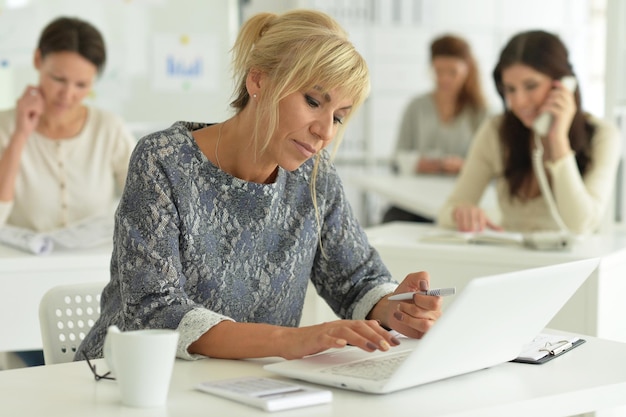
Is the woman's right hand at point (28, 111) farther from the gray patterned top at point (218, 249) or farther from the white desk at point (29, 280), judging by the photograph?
the gray patterned top at point (218, 249)

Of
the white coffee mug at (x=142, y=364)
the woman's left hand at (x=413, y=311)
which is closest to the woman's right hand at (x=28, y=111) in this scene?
the woman's left hand at (x=413, y=311)

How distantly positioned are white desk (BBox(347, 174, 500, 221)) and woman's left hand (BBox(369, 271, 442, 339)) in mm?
2024

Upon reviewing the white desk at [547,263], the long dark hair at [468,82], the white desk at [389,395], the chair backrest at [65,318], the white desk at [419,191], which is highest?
the long dark hair at [468,82]

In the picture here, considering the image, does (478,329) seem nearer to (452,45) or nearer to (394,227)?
(394,227)

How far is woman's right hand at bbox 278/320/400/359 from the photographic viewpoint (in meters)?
1.33

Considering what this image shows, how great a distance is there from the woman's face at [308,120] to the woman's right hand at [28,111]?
5.34ft

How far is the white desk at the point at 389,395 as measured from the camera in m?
1.17

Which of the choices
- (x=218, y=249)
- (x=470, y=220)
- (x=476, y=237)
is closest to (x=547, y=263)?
(x=476, y=237)

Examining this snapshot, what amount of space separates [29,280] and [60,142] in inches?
31.6

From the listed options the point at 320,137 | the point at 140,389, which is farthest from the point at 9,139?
the point at 140,389

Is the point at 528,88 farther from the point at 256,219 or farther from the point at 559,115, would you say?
the point at 256,219

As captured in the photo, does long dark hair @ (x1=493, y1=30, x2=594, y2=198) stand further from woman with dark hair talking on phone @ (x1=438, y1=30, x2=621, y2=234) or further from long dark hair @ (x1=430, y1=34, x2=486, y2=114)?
long dark hair @ (x1=430, y1=34, x2=486, y2=114)

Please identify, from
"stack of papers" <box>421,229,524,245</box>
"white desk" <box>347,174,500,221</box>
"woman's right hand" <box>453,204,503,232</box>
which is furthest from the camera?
"white desk" <box>347,174,500,221</box>

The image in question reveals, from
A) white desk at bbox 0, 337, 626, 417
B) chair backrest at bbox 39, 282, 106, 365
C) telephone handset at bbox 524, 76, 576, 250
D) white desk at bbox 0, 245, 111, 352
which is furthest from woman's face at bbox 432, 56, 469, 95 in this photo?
white desk at bbox 0, 337, 626, 417
